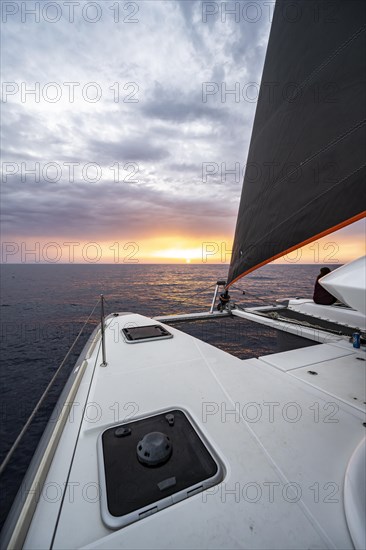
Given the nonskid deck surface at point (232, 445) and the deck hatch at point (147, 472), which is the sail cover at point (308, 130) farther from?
the deck hatch at point (147, 472)

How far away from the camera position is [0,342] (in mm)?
13172

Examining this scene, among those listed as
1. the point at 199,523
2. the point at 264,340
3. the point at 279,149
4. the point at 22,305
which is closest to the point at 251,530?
the point at 199,523

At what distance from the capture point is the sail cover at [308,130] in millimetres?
2406

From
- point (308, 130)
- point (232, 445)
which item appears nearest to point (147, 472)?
point (232, 445)

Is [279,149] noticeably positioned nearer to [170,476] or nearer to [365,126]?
[365,126]

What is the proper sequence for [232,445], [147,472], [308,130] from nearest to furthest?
[147,472], [232,445], [308,130]

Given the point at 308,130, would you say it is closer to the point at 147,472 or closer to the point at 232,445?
the point at 232,445

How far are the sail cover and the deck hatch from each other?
97.5 inches

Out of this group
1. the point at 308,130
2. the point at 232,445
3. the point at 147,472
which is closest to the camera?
the point at 147,472

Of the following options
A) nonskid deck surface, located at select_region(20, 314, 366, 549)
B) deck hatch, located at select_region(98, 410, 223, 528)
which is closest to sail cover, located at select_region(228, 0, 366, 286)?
nonskid deck surface, located at select_region(20, 314, 366, 549)

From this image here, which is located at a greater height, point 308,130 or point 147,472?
point 308,130

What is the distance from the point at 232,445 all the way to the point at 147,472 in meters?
0.71

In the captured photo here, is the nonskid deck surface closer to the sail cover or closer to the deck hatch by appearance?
the deck hatch

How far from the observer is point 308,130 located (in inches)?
116
